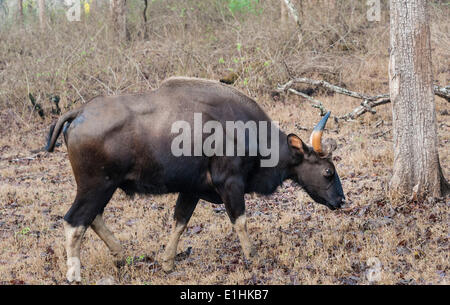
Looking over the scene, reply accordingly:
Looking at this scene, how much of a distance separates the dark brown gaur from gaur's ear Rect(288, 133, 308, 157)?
0.5 inches

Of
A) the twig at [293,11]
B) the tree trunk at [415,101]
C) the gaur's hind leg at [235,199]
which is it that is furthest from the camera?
the twig at [293,11]

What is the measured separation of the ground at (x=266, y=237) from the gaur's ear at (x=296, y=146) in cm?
113

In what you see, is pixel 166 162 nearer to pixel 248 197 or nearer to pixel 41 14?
pixel 248 197

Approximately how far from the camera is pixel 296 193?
9.49 metres

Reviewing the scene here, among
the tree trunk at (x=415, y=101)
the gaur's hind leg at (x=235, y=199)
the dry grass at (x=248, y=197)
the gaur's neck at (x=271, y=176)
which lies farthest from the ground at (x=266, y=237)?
the gaur's neck at (x=271, y=176)

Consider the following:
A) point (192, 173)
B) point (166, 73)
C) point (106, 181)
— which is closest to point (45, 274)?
point (106, 181)

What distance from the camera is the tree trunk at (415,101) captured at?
7.79 m

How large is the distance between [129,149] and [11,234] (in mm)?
3223

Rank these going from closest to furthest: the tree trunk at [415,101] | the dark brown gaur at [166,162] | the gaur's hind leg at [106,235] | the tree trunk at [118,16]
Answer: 1. the dark brown gaur at [166,162]
2. the gaur's hind leg at [106,235]
3. the tree trunk at [415,101]
4. the tree trunk at [118,16]

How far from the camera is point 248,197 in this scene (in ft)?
31.0

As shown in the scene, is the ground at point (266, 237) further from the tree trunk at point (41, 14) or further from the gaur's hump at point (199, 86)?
the tree trunk at point (41, 14)

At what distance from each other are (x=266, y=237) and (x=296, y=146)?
1.38 meters

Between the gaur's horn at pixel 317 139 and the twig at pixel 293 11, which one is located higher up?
the twig at pixel 293 11

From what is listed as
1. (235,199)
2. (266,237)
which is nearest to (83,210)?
(235,199)
